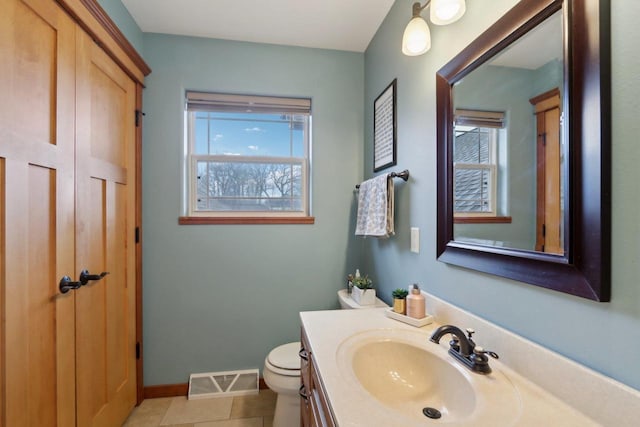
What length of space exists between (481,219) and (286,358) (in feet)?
4.18

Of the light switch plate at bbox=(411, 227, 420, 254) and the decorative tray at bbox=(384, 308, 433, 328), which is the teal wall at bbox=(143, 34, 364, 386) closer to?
the light switch plate at bbox=(411, 227, 420, 254)

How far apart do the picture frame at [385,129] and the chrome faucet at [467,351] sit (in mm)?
962

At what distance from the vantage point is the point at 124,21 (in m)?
1.62

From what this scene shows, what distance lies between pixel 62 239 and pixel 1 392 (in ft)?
1.77

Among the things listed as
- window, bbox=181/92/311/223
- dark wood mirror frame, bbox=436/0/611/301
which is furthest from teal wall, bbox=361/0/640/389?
window, bbox=181/92/311/223

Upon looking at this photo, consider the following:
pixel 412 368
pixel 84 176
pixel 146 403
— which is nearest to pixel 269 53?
pixel 84 176

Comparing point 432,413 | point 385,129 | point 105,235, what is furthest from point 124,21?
point 432,413

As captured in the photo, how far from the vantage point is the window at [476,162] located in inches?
36.5

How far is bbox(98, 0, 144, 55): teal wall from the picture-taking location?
1473mm

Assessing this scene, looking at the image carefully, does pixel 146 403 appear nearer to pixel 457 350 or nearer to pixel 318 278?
pixel 318 278

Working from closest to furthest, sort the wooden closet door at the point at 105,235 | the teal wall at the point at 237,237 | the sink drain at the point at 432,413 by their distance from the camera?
the sink drain at the point at 432,413 < the wooden closet door at the point at 105,235 < the teal wall at the point at 237,237

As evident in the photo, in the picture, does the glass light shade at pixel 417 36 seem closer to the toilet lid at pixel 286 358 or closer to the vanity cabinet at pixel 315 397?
the vanity cabinet at pixel 315 397

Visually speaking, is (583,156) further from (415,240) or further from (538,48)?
(415,240)

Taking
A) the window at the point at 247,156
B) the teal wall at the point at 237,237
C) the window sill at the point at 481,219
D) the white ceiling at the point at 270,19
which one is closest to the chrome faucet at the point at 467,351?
the window sill at the point at 481,219
